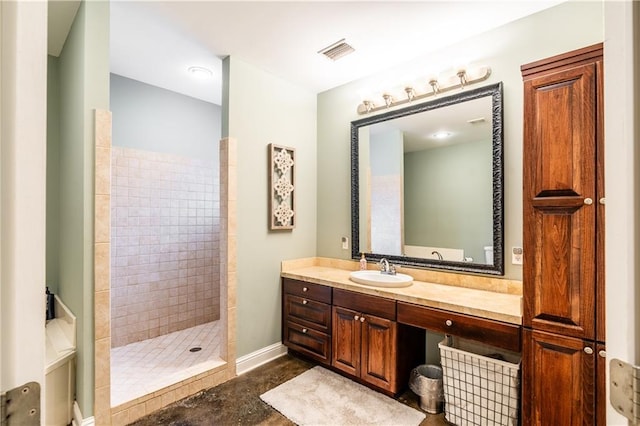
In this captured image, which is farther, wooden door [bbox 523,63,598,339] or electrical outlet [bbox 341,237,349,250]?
electrical outlet [bbox 341,237,349,250]

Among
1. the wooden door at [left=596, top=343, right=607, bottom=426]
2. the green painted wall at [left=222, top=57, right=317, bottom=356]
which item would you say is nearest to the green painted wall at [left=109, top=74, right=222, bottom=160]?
the green painted wall at [left=222, top=57, right=317, bottom=356]

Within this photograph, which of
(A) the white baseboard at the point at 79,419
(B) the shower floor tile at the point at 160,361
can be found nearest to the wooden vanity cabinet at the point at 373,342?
(B) the shower floor tile at the point at 160,361

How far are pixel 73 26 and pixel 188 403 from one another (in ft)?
9.35

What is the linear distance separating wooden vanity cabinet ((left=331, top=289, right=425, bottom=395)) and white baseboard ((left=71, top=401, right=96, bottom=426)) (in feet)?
5.48

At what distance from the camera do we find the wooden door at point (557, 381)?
1.46 metres

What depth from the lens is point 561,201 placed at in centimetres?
153

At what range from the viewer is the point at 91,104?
1913 mm

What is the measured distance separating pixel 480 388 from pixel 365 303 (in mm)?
886

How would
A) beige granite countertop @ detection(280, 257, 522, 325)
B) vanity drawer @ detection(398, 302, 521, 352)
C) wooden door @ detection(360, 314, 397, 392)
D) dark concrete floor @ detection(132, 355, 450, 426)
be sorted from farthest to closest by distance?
wooden door @ detection(360, 314, 397, 392)
dark concrete floor @ detection(132, 355, 450, 426)
beige granite countertop @ detection(280, 257, 522, 325)
vanity drawer @ detection(398, 302, 521, 352)

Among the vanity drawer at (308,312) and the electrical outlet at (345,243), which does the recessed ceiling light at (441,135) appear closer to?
the electrical outlet at (345,243)

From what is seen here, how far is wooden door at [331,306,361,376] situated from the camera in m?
2.44

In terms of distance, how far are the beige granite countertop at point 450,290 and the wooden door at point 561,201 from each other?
22 cm

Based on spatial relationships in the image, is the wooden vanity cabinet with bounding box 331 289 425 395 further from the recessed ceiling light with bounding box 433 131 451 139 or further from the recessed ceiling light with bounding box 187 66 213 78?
the recessed ceiling light with bounding box 187 66 213 78

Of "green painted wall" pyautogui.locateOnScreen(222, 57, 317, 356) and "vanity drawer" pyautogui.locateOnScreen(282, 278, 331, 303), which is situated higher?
"green painted wall" pyautogui.locateOnScreen(222, 57, 317, 356)
